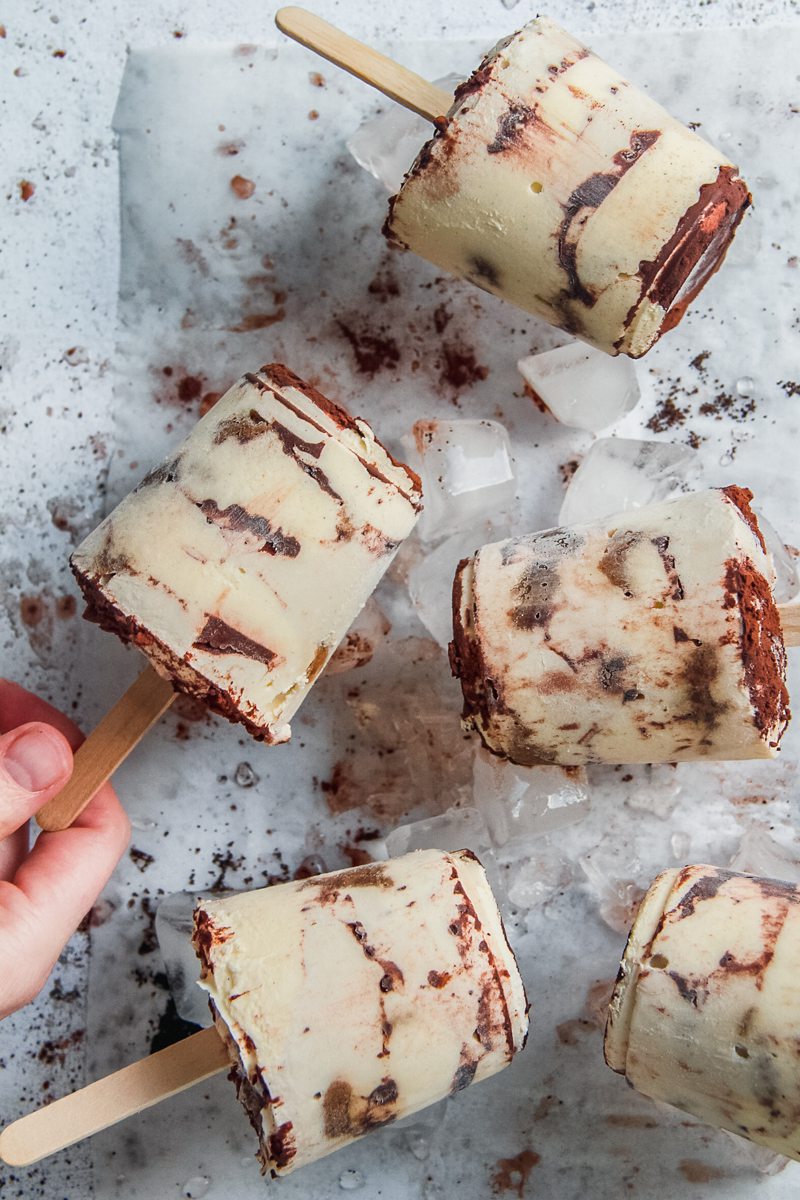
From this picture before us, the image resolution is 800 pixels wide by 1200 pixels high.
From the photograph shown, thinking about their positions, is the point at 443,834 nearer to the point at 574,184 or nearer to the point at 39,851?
the point at 39,851

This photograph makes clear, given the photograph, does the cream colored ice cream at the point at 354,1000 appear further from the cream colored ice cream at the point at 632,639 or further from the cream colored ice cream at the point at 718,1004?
the cream colored ice cream at the point at 632,639

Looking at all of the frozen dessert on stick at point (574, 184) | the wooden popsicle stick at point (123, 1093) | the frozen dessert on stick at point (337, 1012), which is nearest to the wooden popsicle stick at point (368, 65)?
the frozen dessert on stick at point (574, 184)

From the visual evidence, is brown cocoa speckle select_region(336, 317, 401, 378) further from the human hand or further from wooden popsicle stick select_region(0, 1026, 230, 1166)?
wooden popsicle stick select_region(0, 1026, 230, 1166)

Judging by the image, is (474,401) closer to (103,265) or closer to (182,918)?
(103,265)

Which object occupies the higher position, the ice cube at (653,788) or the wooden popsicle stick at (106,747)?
the wooden popsicle stick at (106,747)

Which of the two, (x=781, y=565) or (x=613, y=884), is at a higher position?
(x=781, y=565)

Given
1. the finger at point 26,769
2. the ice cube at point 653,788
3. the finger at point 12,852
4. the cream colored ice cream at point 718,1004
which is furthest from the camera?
the ice cube at point 653,788

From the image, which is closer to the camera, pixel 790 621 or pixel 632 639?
pixel 632 639

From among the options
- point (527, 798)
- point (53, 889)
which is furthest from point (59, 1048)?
point (527, 798)
